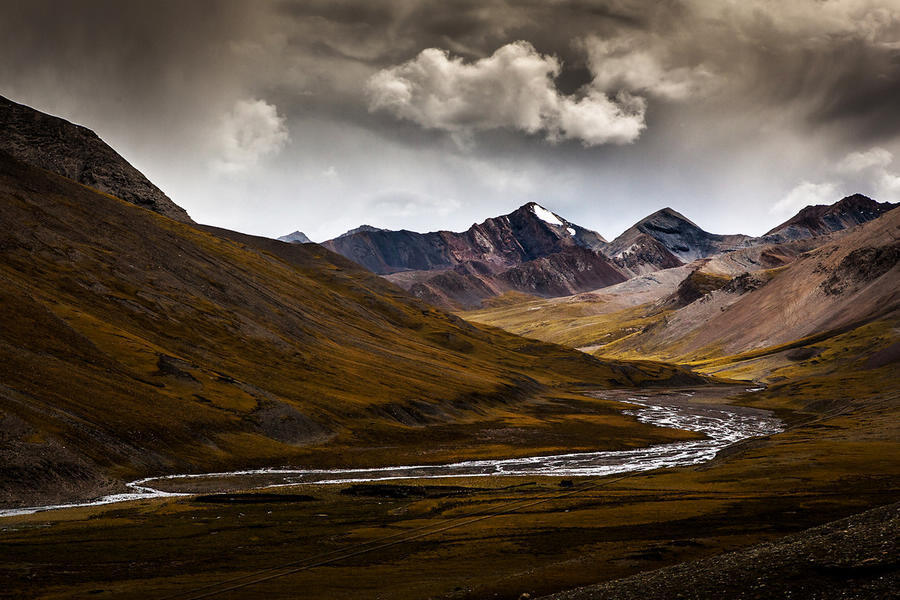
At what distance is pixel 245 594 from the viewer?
120ft

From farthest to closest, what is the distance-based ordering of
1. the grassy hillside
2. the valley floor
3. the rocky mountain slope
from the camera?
the grassy hillside → the valley floor → the rocky mountain slope

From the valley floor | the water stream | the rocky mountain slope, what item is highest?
the rocky mountain slope

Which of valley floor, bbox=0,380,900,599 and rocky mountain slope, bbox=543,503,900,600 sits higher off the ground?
rocky mountain slope, bbox=543,503,900,600

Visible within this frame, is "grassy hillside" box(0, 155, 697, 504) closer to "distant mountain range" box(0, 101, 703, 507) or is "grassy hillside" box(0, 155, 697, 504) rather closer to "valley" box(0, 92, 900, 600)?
"distant mountain range" box(0, 101, 703, 507)

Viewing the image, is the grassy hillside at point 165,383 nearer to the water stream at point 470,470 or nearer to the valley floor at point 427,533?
the water stream at point 470,470

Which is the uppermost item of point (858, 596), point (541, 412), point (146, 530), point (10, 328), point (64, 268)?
point (64, 268)

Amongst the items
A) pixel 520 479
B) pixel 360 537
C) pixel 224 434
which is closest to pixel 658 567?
pixel 360 537

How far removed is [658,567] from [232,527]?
1436 inches

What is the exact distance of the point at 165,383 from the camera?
112 metres

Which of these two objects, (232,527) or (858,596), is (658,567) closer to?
(858,596)

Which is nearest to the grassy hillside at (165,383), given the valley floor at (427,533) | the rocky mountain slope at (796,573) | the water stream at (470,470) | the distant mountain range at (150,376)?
the distant mountain range at (150,376)

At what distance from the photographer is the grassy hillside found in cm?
8062

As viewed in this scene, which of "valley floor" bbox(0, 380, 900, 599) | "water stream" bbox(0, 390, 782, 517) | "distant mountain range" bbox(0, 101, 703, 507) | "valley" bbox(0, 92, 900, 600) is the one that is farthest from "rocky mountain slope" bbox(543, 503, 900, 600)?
"distant mountain range" bbox(0, 101, 703, 507)

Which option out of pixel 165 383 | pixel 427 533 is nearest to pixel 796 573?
pixel 427 533
